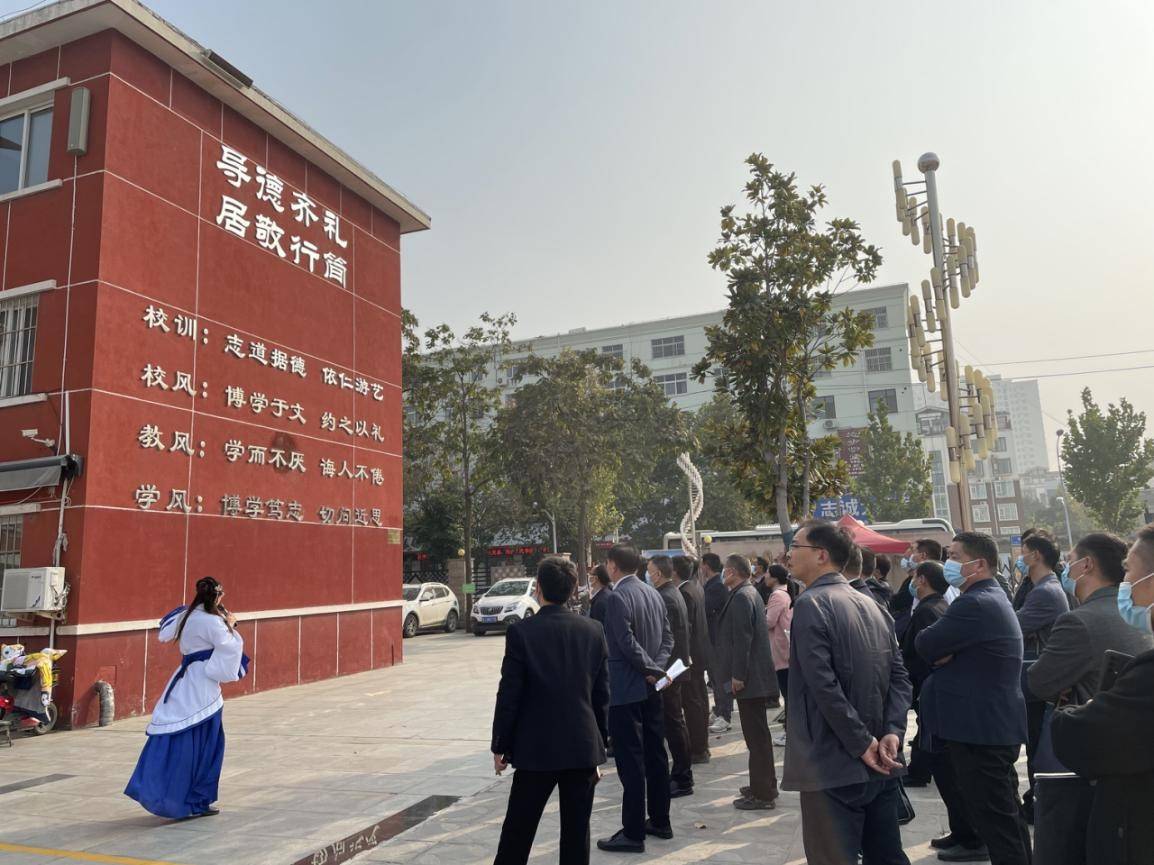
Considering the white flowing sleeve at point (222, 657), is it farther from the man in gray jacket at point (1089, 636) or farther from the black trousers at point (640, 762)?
the man in gray jacket at point (1089, 636)

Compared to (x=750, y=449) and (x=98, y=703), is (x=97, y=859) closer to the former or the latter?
(x=98, y=703)

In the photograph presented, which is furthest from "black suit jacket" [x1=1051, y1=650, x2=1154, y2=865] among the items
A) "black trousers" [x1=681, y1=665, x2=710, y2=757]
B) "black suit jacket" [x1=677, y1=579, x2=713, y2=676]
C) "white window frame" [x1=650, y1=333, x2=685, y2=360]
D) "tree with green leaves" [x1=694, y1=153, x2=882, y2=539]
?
"white window frame" [x1=650, y1=333, x2=685, y2=360]

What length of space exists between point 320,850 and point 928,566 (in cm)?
439

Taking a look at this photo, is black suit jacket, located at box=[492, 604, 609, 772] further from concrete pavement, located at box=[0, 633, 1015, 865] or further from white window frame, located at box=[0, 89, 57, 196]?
white window frame, located at box=[0, 89, 57, 196]

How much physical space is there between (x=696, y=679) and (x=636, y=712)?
209cm

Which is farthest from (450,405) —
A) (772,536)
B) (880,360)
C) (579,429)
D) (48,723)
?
(880,360)

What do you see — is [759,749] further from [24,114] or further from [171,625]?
[24,114]

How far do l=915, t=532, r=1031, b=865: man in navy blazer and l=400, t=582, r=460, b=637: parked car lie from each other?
20.5 metres

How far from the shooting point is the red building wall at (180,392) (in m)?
10.6

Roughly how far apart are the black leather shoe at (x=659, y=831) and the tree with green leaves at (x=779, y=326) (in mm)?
7426

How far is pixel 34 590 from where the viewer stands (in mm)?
9859

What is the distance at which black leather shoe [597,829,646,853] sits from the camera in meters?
5.08

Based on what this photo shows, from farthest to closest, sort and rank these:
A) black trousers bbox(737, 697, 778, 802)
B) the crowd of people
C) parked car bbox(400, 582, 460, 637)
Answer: parked car bbox(400, 582, 460, 637)
black trousers bbox(737, 697, 778, 802)
the crowd of people

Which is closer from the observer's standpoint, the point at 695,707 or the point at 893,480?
the point at 695,707
